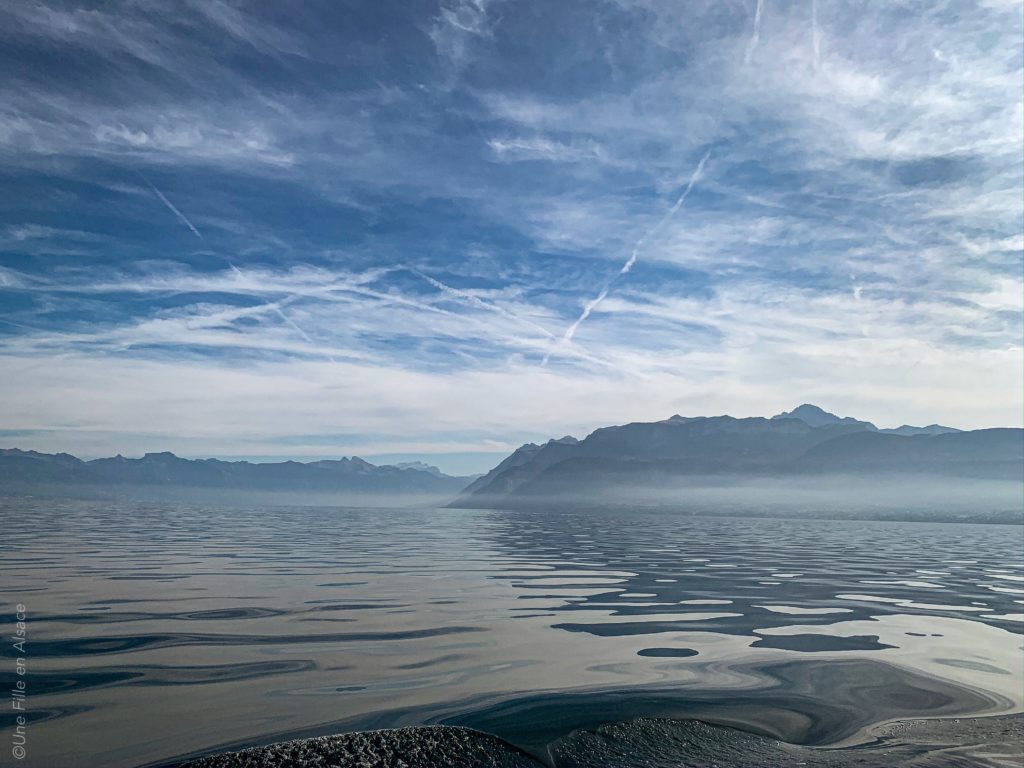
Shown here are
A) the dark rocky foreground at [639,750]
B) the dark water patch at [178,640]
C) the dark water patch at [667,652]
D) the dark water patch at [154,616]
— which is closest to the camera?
the dark rocky foreground at [639,750]

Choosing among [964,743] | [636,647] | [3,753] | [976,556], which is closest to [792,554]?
[976,556]

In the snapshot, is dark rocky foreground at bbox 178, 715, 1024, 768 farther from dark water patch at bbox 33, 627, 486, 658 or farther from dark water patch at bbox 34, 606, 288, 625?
dark water patch at bbox 34, 606, 288, 625

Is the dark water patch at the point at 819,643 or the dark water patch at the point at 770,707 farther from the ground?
the dark water patch at the point at 770,707

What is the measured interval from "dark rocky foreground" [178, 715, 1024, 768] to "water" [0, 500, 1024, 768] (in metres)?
0.41

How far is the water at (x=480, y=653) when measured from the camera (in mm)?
7746

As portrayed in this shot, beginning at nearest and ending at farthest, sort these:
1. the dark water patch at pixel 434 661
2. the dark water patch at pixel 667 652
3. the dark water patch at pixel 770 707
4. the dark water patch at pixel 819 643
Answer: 1. the dark water patch at pixel 770 707
2. the dark water patch at pixel 434 661
3. the dark water patch at pixel 667 652
4. the dark water patch at pixel 819 643

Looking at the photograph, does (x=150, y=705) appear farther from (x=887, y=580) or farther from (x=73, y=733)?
(x=887, y=580)

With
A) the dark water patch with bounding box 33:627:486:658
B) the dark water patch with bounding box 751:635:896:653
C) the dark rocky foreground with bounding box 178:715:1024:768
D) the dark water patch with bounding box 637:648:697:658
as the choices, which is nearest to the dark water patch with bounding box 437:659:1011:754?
the dark rocky foreground with bounding box 178:715:1024:768

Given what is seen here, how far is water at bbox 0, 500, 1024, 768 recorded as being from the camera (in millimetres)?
7746

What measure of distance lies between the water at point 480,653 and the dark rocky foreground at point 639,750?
1.36 ft

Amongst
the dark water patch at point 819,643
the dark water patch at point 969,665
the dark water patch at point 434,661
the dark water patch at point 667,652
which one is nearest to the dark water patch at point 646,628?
the dark water patch at point 819,643

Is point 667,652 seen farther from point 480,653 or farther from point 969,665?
point 969,665

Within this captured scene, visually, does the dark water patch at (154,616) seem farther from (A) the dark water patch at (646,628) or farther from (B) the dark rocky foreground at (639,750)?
(B) the dark rocky foreground at (639,750)

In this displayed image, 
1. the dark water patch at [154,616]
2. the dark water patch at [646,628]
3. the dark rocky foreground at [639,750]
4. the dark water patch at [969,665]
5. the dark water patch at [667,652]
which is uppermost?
the dark rocky foreground at [639,750]
